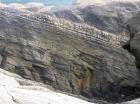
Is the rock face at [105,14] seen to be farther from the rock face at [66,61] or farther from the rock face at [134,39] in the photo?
the rock face at [134,39]

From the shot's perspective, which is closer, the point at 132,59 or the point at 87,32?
the point at 132,59

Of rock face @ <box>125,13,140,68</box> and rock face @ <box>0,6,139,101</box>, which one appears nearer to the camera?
rock face @ <box>125,13,140,68</box>

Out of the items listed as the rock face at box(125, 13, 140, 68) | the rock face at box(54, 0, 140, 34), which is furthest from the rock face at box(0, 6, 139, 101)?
the rock face at box(54, 0, 140, 34)

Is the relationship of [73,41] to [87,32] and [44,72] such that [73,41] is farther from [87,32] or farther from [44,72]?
[44,72]

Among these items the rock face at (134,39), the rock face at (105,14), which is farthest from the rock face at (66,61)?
the rock face at (105,14)

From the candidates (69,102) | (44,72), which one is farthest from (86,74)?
(69,102)

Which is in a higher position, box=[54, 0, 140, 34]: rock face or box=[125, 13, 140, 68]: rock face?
box=[125, 13, 140, 68]: rock face

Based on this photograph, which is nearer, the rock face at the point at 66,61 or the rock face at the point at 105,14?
the rock face at the point at 66,61

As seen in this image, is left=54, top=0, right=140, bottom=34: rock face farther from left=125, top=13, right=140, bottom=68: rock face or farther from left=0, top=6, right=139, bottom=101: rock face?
left=125, top=13, right=140, bottom=68: rock face

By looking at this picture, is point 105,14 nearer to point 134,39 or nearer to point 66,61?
point 66,61
